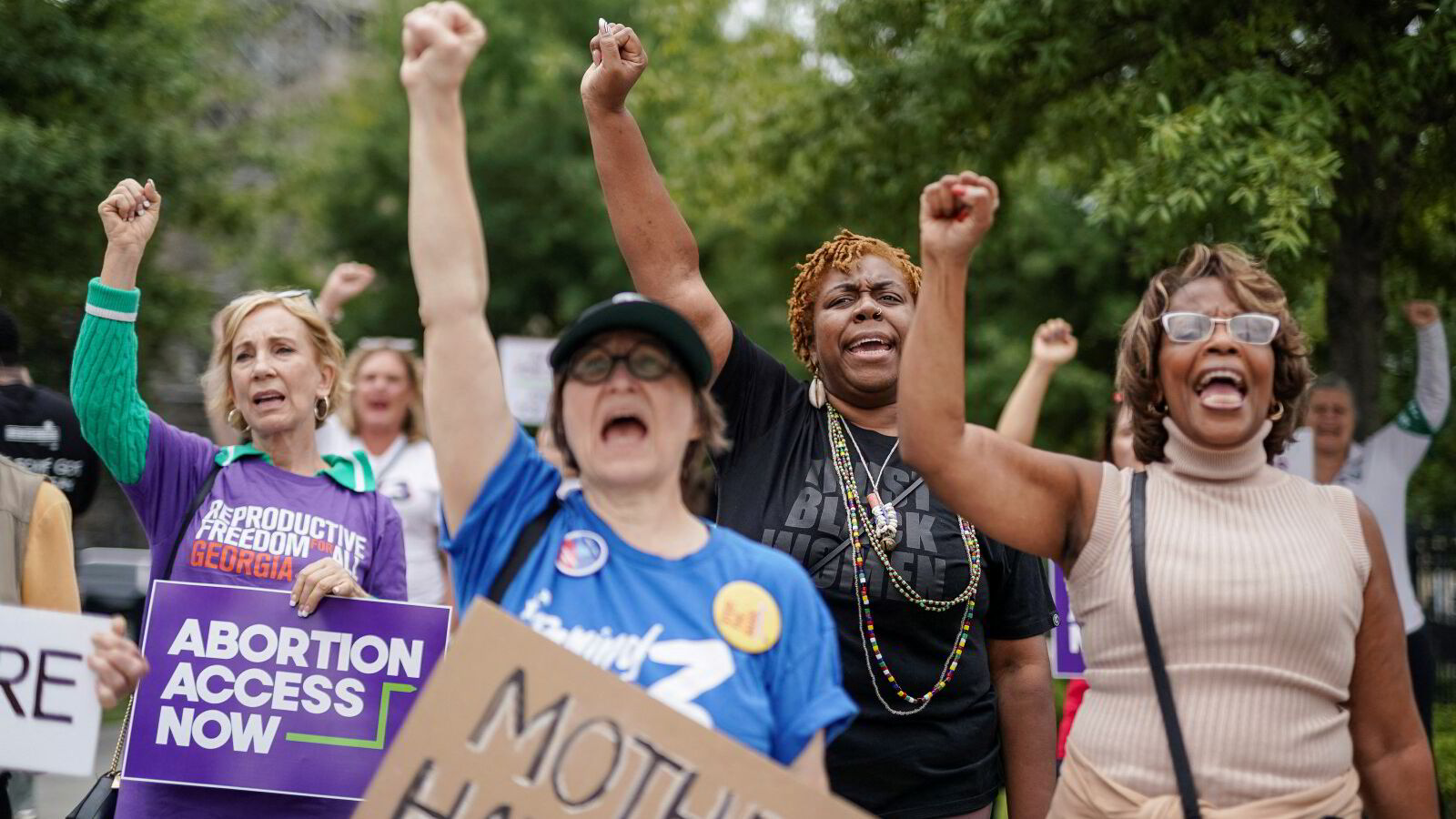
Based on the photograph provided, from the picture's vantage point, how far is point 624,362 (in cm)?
273

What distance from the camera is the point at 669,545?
8.89 ft

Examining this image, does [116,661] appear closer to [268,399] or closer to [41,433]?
[268,399]

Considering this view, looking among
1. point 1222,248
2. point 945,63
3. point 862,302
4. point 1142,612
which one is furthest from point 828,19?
point 1142,612

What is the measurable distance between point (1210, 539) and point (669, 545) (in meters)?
1.01

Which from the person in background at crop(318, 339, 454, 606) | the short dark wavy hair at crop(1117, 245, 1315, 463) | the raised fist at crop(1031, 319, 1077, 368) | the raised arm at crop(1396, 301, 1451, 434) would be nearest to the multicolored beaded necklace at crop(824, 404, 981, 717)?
the short dark wavy hair at crop(1117, 245, 1315, 463)

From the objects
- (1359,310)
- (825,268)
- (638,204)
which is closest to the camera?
(638,204)

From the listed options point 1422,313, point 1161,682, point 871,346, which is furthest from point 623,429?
point 1422,313

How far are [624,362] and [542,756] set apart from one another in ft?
2.23

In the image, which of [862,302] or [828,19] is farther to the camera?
[828,19]

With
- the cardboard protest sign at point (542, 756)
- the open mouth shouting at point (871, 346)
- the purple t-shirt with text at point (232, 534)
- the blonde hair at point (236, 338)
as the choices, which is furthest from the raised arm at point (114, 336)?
the open mouth shouting at point (871, 346)

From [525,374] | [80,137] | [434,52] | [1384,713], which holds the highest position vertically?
[80,137]

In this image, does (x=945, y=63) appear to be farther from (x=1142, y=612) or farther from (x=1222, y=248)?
(x=1142, y=612)

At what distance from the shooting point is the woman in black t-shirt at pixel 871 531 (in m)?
3.66

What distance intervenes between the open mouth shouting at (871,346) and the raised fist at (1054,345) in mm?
1875
